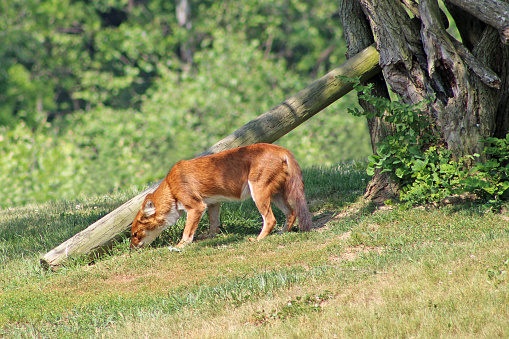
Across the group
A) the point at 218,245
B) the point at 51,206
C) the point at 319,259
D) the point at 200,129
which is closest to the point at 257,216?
the point at 218,245

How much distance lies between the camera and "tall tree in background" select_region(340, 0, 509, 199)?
23.0ft

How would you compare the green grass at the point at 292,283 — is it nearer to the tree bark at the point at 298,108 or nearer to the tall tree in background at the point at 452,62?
the tall tree in background at the point at 452,62

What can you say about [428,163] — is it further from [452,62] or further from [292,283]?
[292,283]

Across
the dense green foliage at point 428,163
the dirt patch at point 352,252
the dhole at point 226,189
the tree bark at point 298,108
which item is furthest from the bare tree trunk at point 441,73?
the dhole at point 226,189

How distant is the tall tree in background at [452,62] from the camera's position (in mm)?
7004

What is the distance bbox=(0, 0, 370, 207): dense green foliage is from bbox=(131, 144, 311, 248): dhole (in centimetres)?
1004

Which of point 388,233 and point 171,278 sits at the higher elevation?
point 171,278

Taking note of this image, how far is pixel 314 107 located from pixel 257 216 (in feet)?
6.19

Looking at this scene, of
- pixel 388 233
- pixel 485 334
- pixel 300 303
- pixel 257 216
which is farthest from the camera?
pixel 257 216

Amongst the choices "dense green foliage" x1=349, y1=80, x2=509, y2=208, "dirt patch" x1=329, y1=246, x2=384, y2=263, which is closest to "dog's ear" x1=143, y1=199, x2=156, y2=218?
"dirt patch" x1=329, y1=246, x2=384, y2=263

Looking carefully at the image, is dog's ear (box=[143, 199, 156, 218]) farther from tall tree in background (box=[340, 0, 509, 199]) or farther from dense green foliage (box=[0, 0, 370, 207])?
dense green foliage (box=[0, 0, 370, 207])

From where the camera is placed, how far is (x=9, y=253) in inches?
303

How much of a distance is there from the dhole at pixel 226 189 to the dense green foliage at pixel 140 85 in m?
10.0

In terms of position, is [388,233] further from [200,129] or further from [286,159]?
[200,129]
